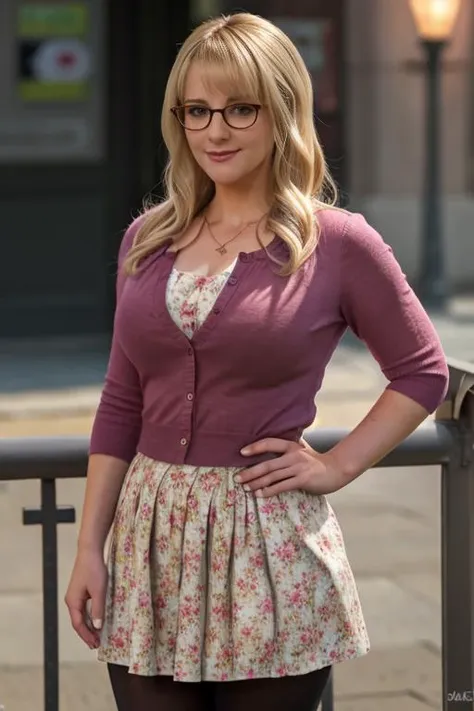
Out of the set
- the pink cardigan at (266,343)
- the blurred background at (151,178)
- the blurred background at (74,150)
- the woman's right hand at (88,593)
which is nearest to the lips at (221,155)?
the pink cardigan at (266,343)

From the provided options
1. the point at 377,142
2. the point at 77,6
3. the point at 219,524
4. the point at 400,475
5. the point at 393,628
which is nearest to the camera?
the point at 219,524

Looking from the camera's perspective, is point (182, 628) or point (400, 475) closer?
point (182, 628)

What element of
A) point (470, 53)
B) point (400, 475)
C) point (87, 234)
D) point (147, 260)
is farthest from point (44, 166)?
point (147, 260)

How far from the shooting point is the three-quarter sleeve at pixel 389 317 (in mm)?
2705

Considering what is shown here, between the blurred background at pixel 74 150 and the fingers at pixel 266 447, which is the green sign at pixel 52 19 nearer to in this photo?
the blurred background at pixel 74 150

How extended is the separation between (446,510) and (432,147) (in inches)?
489

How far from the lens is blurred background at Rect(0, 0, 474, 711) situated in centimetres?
773

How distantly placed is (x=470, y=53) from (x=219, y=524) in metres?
14.6

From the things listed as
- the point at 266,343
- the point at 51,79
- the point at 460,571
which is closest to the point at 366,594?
the point at 460,571

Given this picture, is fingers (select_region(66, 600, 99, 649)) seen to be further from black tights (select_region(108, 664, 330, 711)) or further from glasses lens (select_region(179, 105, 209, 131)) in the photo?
glasses lens (select_region(179, 105, 209, 131))

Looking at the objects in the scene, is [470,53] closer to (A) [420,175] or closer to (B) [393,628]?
(A) [420,175]

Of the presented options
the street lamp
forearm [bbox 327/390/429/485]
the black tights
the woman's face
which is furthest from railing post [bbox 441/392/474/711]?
the street lamp

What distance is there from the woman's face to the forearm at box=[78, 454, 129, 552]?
555mm

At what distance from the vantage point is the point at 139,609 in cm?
267
